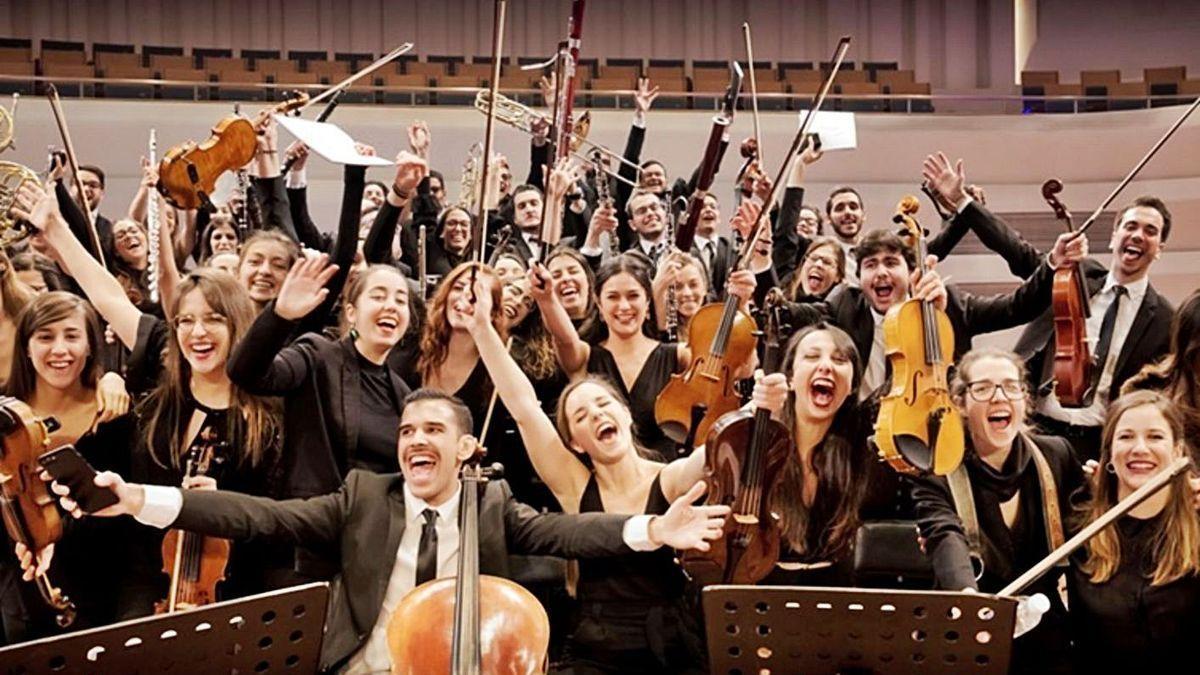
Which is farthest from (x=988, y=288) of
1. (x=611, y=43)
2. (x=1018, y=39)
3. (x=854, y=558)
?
(x=854, y=558)

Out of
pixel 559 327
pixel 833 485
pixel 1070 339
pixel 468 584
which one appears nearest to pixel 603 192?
pixel 559 327

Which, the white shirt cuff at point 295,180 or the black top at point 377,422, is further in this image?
the white shirt cuff at point 295,180

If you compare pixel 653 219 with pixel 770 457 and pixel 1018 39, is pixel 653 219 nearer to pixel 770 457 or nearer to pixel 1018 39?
pixel 770 457

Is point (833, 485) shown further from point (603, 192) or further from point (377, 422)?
point (603, 192)

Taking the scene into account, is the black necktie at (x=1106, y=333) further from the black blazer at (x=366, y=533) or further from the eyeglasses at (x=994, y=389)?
the black blazer at (x=366, y=533)

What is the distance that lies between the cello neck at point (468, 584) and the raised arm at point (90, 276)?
3.24 feet

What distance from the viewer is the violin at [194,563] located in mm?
2596

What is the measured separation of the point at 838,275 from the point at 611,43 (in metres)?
6.70

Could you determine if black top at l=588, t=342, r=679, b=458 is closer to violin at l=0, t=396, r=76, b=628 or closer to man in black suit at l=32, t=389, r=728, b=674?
man in black suit at l=32, t=389, r=728, b=674

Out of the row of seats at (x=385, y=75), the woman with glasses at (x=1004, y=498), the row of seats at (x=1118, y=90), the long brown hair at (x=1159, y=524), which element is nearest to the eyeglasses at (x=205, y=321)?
the woman with glasses at (x=1004, y=498)

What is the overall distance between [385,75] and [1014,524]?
7372 mm

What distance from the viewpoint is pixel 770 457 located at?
2574mm

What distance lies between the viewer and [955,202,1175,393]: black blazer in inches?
139

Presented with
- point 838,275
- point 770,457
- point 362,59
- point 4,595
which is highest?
point 362,59
